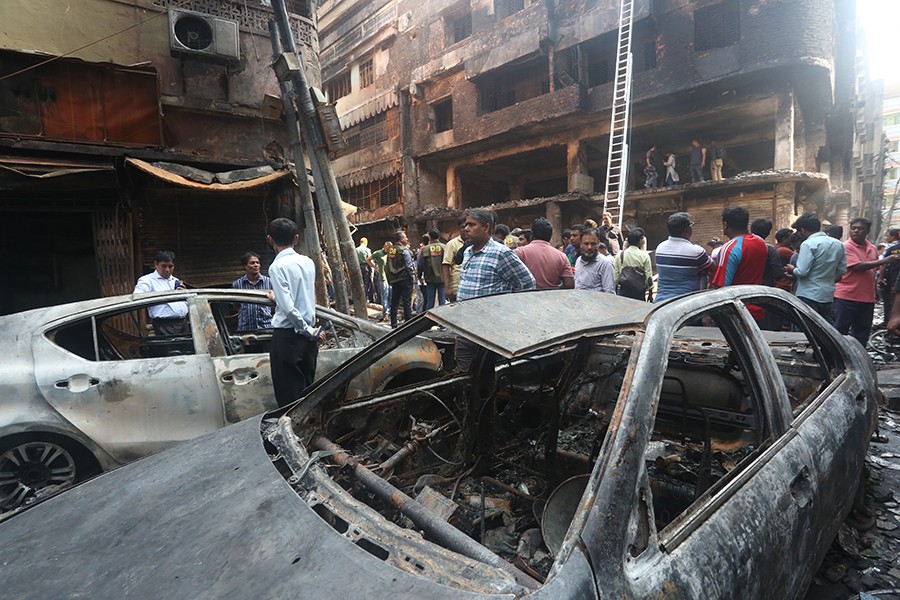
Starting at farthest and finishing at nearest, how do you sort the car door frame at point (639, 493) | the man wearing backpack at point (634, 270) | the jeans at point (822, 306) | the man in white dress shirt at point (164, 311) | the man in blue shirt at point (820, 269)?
the man wearing backpack at point (634, 270), the jeans at point (822, 306), the man in blue shirt at point (820, 269), the man in white dress shirt at point (164, 311), the car door frame at point (639, 493)

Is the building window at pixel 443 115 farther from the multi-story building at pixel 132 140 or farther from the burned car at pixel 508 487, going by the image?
the burned car at pixel 508 487

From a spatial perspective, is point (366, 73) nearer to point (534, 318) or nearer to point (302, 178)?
point (302, 178)

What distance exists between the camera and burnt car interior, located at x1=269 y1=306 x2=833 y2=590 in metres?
1.60

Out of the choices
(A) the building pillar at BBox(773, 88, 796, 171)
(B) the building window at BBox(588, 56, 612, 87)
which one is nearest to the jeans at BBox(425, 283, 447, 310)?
(A) the building pillar at BBox(773, 88, 796, 171)

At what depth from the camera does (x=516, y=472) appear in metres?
2.64

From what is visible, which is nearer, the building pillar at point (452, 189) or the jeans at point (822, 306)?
the jeans at point (822, 306)

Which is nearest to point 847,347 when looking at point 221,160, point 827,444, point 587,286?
point 827,444

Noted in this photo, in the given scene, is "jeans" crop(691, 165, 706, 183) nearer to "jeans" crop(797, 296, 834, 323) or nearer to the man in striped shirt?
"jeans" crop(797, 296, 834, 323)

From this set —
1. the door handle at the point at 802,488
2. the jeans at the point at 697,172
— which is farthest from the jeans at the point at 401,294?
the jeans at the point at 697,172

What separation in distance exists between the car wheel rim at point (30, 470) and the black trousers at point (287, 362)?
126cm

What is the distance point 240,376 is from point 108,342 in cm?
121

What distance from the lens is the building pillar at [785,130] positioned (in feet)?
41.2

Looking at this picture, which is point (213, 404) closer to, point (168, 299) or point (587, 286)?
point (168, 299)

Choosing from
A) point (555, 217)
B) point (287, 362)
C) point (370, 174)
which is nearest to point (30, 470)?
point (287, 362)
